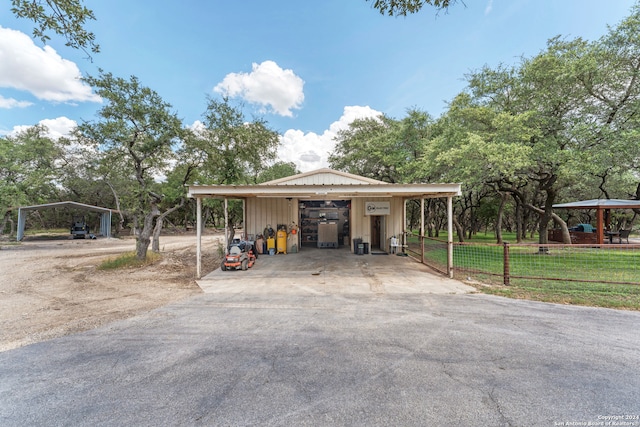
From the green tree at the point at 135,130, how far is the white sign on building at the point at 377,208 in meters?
7.89

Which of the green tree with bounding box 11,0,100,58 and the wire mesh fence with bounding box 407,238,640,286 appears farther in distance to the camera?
the wire mesh fence with bounding box 407,238,640,286

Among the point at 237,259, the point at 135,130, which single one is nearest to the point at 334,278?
the point at 237,259

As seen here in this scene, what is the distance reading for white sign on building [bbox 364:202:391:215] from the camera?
10.7 metres

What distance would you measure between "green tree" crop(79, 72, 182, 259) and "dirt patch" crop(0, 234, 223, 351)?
2.19m

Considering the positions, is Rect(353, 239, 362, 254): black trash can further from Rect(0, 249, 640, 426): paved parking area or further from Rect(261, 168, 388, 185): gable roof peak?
Rect(0, 249, 640, 426): paved parking area

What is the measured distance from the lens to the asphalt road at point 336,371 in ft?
6.38

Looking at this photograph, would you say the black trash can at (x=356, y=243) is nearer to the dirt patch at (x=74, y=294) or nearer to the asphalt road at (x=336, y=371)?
the dirt patch at (x=74, y=294)

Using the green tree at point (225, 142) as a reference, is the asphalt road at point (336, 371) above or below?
below

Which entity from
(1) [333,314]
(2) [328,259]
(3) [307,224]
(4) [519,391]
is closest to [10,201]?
(3) [307,224]

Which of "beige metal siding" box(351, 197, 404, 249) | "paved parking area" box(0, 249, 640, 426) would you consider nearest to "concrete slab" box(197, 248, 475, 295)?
"paved parking area" box(0, 249, 640, 426)

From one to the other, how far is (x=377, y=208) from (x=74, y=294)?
9685 millimetres

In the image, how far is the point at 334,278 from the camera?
21.8 feet

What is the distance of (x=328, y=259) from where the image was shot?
370 inches

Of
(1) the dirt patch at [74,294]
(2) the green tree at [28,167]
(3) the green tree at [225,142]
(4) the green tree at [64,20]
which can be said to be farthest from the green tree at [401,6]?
(2) the green tree at [28,167]
